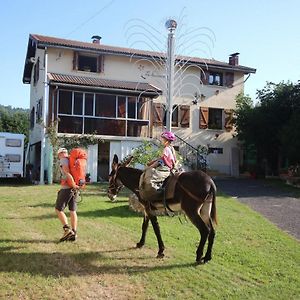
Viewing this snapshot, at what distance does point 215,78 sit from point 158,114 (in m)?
5.45

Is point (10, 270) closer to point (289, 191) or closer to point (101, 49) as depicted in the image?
point (289, 191)

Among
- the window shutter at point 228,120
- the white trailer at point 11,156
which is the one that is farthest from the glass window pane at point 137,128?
the window shutter at point 228,120

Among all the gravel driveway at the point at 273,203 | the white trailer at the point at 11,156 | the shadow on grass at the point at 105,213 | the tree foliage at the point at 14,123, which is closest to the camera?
the shadow on grass at the point at 105,213

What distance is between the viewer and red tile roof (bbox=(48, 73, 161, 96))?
24.0 m

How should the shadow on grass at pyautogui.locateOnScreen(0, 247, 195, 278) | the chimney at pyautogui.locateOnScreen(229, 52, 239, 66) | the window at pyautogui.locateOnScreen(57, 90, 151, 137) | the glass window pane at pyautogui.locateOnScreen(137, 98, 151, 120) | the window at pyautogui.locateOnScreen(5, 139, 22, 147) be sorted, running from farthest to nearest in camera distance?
the chimney at pyautogui.locateOnScreen(229, 52, 239, 66) → the glass window pane at pyautogui.locateOnScreen(137, 98, 151, 120) → the window at pyautogui.locateOnScreen(57, 90, 151, 137) → the window at pyautogui.locateOnScreen(5, 139, 22, 147) → the shadow on grass at pyautogui.locateOnScreen(0, 247, 195, 278)

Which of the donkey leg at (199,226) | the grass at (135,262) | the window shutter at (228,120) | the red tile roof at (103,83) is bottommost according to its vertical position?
the grass at (135,262)

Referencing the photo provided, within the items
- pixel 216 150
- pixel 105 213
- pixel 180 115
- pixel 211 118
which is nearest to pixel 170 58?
pixel 105 213

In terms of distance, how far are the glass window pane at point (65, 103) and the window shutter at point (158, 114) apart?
18.8ft

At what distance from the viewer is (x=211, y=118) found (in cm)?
3078

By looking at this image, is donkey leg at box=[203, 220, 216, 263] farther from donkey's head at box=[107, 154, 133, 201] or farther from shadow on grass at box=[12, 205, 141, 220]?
shadow on grass at box=[12, 205, 141, 220]

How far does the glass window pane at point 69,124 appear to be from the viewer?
78.7 ft

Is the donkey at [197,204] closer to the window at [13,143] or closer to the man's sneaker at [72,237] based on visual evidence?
the man's sneaker at [72,237]

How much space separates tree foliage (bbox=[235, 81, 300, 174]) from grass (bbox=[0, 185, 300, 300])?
14.3 metres

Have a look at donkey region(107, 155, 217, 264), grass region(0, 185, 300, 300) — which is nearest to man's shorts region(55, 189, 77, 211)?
grass region(0, 185, 300, 300)
